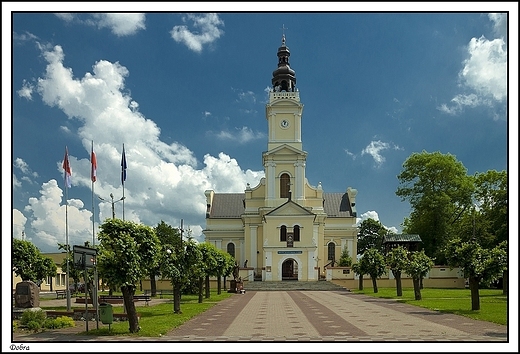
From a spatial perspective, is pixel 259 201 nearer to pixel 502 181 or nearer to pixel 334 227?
pixel 334 227

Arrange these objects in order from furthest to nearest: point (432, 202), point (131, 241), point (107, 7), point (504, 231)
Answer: point (432, 202)
point (504, 231)
point (131, 241)
point (107, 7)

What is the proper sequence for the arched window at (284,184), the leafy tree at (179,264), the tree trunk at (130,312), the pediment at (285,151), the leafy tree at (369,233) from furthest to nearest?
1. the leafy tree at (369,233)
2. the arched window at (284,184)
3. the pediment at (285,151)
4. the leafy tree at (179,264)
5. the tree trunk at (130,312)

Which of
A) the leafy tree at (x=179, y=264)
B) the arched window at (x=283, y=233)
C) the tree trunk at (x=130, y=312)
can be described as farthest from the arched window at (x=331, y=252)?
the tree trunk at (x=130, y=312)

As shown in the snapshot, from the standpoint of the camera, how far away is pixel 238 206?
8275cm

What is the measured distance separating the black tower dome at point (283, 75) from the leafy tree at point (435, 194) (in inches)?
749

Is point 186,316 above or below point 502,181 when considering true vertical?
below

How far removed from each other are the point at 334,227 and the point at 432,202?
1502cm

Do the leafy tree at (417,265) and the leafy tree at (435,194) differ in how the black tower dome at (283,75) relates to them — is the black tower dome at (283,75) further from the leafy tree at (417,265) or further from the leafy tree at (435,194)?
the leafy tree at (417,265)

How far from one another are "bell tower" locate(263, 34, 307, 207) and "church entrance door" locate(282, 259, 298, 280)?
7823mm

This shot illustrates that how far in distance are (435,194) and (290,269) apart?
65.9ft

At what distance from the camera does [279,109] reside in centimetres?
7506

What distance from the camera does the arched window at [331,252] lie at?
75.8 meters

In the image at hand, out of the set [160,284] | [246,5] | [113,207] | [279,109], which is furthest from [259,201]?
[246,5]

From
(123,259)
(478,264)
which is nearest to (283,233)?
(478,264)
